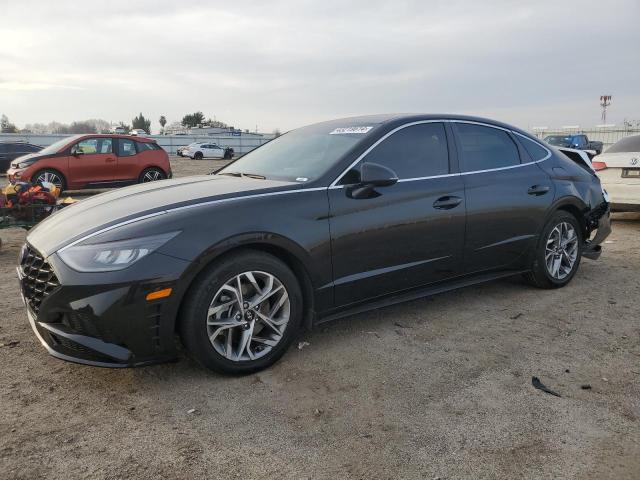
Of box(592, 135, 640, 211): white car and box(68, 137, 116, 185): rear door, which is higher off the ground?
box(68, 137, 116, 185): rear door

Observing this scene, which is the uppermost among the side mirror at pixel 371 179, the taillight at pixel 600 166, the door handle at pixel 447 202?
the side mirror at pixel 371 179

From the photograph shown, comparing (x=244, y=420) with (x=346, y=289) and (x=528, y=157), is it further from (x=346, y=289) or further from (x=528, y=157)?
(x=528, y=157)

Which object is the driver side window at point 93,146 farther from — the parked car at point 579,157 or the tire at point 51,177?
the parked car at point 579,157

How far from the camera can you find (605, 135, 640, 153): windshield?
26.2ft

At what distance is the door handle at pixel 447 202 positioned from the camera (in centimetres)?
394

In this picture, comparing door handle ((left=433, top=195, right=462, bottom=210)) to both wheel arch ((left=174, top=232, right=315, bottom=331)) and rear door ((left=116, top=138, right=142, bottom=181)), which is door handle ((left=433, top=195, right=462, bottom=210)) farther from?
rear door ((left=116, top=138, right=142, bottom=181))

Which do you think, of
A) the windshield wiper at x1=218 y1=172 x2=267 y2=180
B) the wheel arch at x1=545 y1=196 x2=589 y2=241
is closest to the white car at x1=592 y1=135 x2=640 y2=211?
the wheel arch at x1=545 y1=196 x2=589 y2=241

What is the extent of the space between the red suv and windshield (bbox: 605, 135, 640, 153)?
32.3ft

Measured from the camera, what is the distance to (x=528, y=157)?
476 centimetres

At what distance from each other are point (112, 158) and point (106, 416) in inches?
467

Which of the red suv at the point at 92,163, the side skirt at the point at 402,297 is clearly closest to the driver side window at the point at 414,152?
the side skirt at the point at 402,297

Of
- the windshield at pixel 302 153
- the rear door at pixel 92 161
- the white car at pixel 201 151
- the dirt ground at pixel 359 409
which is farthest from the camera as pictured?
the white car at pixel 201 151

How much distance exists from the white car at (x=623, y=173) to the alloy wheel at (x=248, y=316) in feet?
21.3

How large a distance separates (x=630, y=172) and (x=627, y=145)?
64 cm
